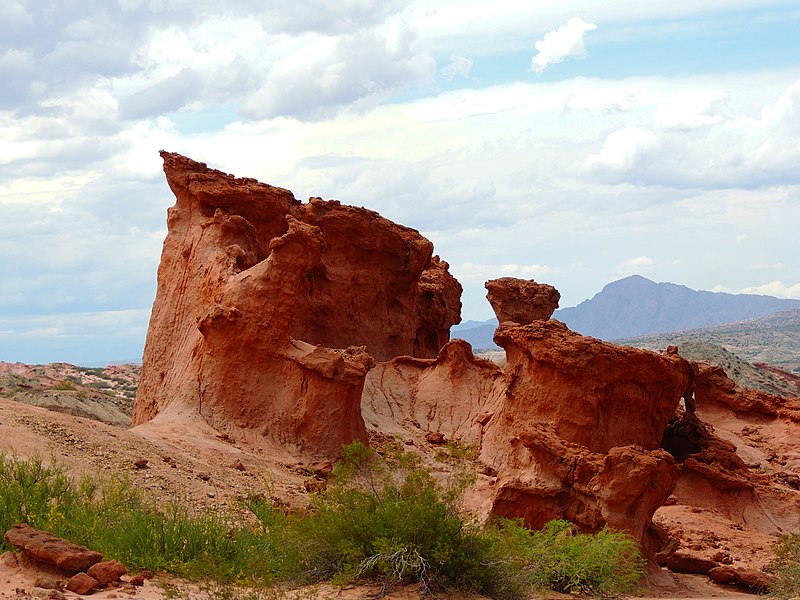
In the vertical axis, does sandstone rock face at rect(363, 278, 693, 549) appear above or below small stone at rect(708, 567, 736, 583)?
above

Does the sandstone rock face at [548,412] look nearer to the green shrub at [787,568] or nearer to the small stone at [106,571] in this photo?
the green shrub at [787,568]

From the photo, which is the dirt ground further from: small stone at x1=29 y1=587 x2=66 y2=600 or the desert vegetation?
small stone at x1=29 y1=587 x2=66 y2=600

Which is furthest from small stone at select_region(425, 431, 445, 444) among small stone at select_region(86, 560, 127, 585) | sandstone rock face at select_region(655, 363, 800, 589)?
small stone at select_region(86, 560, 127, 585)

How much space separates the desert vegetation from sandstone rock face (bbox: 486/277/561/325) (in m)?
16.6

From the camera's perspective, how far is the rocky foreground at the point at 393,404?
49.7 feet

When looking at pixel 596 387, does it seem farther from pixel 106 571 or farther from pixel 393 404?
pixel 106 571

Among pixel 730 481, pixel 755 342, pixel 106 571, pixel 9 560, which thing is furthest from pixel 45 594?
pixel 755 342

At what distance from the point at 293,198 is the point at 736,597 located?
14.1 m

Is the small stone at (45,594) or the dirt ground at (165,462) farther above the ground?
the dirt ground at (165,462)

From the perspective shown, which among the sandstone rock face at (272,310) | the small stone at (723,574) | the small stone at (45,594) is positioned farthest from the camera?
the sandstone rock face at (272,310)

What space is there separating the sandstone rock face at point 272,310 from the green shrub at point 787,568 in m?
7.97

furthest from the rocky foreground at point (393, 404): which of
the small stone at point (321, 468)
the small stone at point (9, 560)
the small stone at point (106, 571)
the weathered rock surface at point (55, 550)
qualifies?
the small stone at point (106, 571)

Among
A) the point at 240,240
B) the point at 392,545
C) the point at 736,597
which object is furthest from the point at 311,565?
the point at 240,240

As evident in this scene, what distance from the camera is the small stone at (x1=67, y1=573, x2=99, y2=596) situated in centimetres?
953
